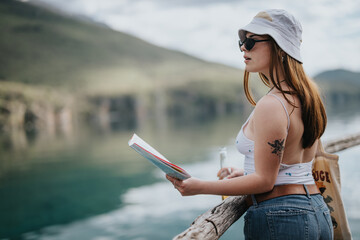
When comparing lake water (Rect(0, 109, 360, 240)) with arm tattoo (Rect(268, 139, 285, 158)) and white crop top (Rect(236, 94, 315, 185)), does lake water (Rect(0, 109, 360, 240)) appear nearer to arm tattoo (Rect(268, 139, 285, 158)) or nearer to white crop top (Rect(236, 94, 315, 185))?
white crop top (Rect(236, 94, 315, 185))

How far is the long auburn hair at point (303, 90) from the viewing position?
2270 millimetres

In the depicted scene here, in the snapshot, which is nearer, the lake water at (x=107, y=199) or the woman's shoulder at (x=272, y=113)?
the woman's shoulder at (x=272, y=113)

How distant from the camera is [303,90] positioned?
2.30 metres

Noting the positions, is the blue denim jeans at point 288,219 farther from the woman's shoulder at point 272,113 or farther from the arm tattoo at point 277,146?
the woman's shoulder at point 272,113

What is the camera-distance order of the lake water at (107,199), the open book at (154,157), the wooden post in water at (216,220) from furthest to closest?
1. the lake water at (107,199)
2. the wooden post in water at (216,220)
3. the open book at (154,157)

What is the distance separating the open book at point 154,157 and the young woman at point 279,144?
0.08m

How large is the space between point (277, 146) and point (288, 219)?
18.6 inches

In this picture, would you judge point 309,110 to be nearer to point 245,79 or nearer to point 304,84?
point 304,84

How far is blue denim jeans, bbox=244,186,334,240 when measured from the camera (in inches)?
87.9

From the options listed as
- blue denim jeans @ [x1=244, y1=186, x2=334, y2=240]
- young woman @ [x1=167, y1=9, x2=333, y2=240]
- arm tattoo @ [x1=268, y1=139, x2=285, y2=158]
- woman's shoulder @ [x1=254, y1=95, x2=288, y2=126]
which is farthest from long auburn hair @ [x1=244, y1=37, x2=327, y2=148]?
blue denim jeans @ [x1=244, y1=186, x2=334, y2=240]

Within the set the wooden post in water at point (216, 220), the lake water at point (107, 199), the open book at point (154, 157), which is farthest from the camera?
the lake water at point (107, 199)

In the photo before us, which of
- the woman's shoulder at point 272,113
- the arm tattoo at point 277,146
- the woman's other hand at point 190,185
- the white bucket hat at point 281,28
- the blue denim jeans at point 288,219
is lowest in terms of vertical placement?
the blue denim jeans at point 288,219

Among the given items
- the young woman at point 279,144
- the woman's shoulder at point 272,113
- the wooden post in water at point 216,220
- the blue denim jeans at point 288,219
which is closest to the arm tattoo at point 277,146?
the young woman at point 279,144

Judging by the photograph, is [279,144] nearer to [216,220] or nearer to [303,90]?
[303,90]
